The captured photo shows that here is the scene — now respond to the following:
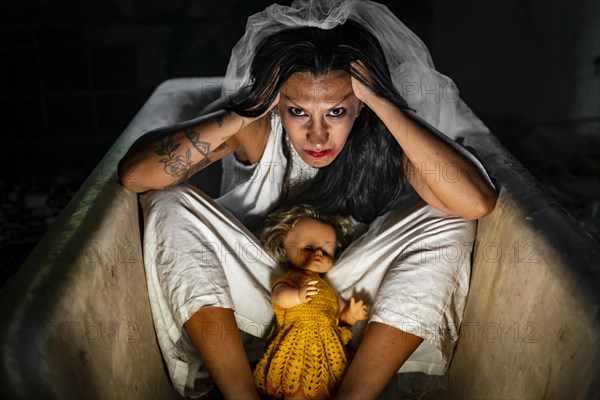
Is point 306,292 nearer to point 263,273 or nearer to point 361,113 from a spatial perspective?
point 263,273

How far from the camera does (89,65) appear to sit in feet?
11.2

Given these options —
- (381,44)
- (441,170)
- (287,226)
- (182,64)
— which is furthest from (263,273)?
(182,64)

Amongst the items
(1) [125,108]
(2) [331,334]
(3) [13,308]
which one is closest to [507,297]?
(2) [331,334]

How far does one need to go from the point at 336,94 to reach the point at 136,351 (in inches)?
29.6

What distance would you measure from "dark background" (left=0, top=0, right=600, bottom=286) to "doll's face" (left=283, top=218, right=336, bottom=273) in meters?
1.90

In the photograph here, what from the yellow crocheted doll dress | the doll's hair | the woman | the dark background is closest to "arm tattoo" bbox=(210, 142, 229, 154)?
the woman

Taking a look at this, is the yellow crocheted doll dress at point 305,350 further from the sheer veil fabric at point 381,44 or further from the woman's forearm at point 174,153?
the sheer veil fabric at point 381,44

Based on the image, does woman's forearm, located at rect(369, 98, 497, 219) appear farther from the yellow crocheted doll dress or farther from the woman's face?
the yellow crocheted doll dress

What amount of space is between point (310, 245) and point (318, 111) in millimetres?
330

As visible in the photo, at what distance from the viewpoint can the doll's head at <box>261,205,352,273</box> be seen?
5.35 ft

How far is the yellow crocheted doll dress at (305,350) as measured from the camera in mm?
1443

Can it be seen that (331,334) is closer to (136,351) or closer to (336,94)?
(136,351)

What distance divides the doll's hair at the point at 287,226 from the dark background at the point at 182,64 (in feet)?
5.72

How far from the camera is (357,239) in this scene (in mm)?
1764
